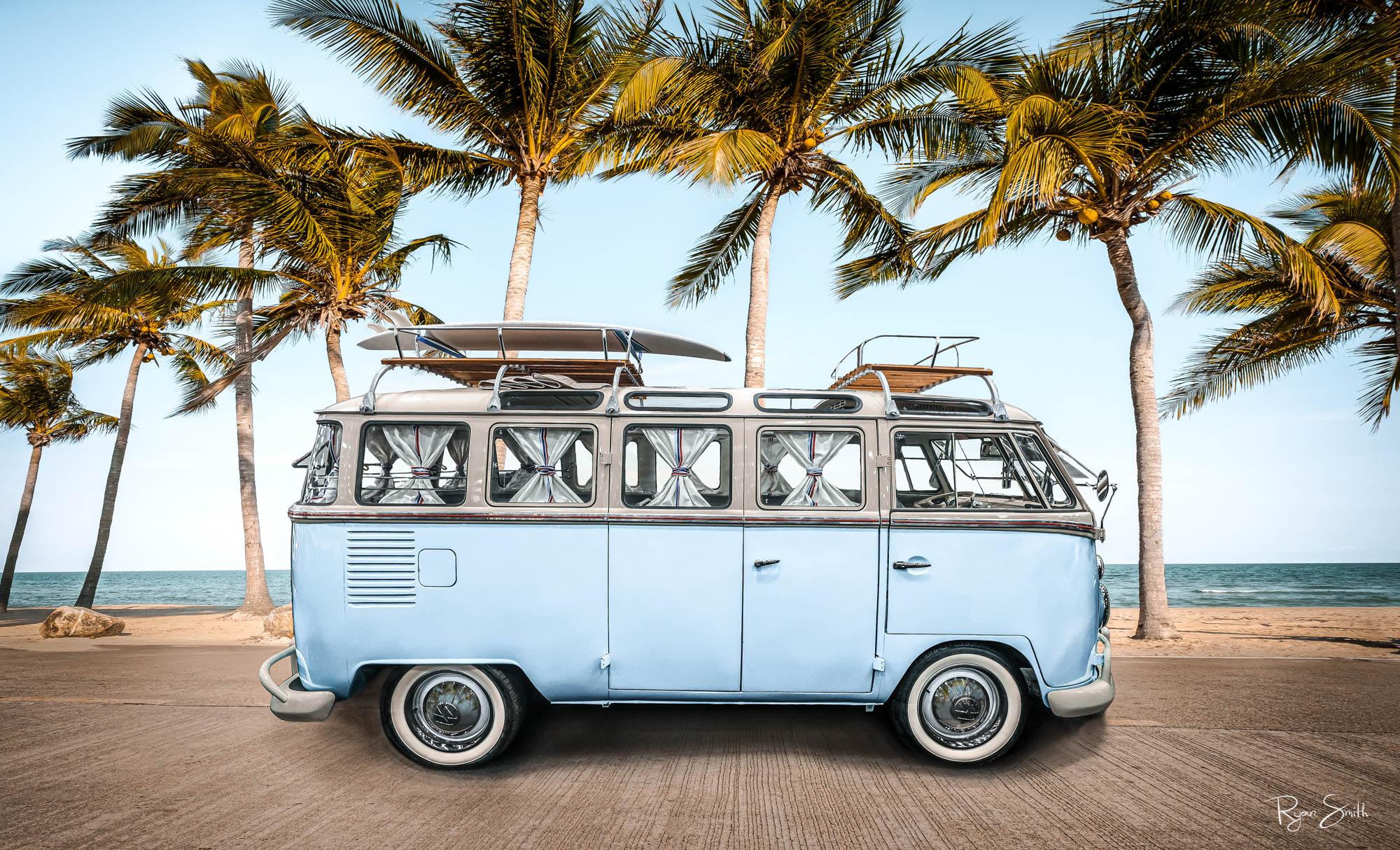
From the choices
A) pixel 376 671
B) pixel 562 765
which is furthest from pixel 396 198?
pixel 562 765

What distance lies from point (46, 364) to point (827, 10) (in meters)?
27.6

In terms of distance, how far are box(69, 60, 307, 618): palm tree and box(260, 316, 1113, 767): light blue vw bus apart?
34.6 feet

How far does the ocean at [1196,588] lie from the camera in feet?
113

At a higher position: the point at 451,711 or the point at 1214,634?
the point at 451,711

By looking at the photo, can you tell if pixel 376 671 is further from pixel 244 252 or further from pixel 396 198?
pixel 244 252

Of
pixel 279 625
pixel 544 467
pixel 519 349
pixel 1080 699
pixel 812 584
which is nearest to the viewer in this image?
pixel 1080 699

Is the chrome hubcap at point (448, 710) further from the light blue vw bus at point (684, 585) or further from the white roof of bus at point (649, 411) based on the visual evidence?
the white roof of bus at point (649, 411)

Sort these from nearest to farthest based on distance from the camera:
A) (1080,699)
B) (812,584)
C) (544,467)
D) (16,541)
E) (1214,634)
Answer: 1. (1080,699)
2. (812,584)
3. (544,467)
4. (1214,634)
5. (16,541)

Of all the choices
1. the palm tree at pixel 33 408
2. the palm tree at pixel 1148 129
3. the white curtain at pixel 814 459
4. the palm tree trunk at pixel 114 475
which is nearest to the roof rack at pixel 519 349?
the white curtain at pixel 814 459

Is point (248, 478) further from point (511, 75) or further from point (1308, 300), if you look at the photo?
point (1308, 300)

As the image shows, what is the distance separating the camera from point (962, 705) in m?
4.91

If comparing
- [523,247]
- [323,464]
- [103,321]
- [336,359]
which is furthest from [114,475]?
[323,464]

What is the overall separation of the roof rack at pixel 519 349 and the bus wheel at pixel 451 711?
1.81 m

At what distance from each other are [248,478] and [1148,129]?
1938 centimetres
